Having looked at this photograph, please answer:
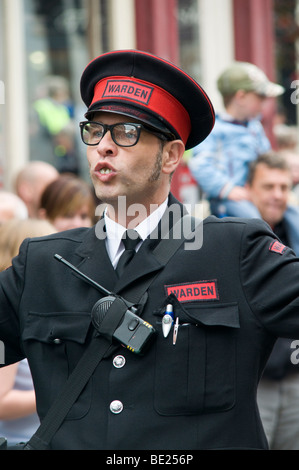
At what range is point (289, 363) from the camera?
14.8 ft

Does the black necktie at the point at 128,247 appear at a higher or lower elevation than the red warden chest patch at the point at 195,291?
higher

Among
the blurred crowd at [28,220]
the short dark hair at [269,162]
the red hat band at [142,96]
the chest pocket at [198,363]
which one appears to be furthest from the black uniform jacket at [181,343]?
the short dark hair at [269,162]

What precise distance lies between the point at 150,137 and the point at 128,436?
93 cm

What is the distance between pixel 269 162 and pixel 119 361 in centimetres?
308

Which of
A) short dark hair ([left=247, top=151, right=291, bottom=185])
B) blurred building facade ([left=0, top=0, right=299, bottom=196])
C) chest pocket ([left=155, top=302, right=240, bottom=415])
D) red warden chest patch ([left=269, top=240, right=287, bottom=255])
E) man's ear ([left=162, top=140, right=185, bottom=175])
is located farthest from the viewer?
blurred building facade ([left=0, top=0, right=299, bottom=196])

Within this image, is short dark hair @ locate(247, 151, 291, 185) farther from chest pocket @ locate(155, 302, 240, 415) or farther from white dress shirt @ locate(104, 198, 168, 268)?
chest pocket @ locate(155, 302, 240, 415)

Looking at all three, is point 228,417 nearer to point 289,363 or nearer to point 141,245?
point 141,245

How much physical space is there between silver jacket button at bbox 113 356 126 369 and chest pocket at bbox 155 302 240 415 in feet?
0.34

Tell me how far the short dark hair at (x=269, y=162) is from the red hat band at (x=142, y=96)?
103 inches

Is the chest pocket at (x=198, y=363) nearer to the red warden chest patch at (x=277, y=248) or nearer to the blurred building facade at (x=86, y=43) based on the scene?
the red warden chest patch at (x=277, y=248)

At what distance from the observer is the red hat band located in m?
2.65

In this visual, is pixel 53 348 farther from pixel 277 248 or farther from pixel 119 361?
pixel 277 248

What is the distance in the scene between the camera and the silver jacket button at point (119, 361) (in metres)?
2.48

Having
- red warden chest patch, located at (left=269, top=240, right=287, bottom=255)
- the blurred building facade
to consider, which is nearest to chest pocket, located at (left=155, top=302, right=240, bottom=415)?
red warden chest patch, located at (left=269, top=240, right=287, bottom=255)
